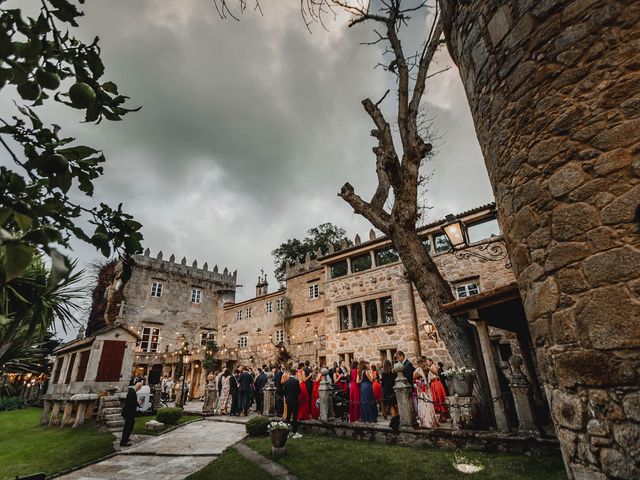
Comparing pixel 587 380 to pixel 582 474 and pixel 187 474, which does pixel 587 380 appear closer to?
pixel 582 474

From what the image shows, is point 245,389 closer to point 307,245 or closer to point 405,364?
point 405,364

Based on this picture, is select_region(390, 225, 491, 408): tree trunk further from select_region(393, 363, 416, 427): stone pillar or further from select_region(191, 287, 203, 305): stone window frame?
select_region(191, 287, 203, 305): stone window frame

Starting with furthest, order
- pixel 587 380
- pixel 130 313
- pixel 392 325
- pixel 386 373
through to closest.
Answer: pixel 130 313
pixel 392 325
pixel 386 373
pixel 587 380

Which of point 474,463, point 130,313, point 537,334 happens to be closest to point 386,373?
point 474,463

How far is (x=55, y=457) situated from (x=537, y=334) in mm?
11059

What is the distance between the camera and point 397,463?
18.4 feet

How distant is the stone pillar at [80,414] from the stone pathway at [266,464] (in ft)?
26.2

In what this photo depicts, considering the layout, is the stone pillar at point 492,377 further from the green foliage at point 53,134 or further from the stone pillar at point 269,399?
the stone pillar at point 269,399

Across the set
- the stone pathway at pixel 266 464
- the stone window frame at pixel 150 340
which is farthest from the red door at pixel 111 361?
the stone window frame at pixel 150 340

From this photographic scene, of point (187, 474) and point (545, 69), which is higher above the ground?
point (545, 69)

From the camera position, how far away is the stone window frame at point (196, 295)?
28281 millimetres

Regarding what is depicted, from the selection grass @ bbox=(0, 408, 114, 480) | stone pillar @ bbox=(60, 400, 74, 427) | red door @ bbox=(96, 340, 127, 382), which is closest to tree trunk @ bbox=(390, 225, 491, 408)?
grass @ bbox=(0, 408, 114, 480)

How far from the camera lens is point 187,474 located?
6074 millimetres

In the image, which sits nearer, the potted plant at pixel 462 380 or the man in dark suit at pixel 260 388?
the potted plant at pixel 462 380
